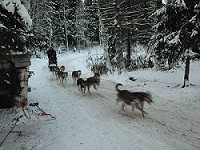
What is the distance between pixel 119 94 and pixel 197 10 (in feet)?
17.2

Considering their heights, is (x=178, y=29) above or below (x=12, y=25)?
above

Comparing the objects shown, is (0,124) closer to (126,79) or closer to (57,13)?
(126,79)

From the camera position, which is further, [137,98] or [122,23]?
[122,23]

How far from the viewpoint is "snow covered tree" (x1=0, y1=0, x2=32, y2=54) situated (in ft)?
10.8

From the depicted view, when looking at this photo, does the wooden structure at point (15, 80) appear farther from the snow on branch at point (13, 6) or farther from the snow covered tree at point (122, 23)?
the snow covered tree at point (122, 23)

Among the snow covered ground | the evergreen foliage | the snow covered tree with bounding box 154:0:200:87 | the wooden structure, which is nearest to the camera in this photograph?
the evergreen foliage

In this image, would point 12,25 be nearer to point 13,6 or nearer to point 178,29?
point 13,6

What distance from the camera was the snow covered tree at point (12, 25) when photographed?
10.8 ft

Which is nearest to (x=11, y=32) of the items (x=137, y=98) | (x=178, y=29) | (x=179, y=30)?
(x=137, y=98)

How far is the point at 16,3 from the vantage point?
12.4ft

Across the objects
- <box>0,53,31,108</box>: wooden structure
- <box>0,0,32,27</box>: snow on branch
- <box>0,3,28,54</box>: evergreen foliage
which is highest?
<box>0,0,32,27</box>: snow on branch

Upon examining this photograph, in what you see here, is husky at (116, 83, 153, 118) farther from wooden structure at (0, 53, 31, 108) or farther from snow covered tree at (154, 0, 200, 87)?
wooden structure at (0, 53, 31, 108)

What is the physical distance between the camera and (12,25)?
13.2ft

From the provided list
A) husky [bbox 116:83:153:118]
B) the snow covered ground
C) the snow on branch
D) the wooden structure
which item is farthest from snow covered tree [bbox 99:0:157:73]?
the snow on branch
